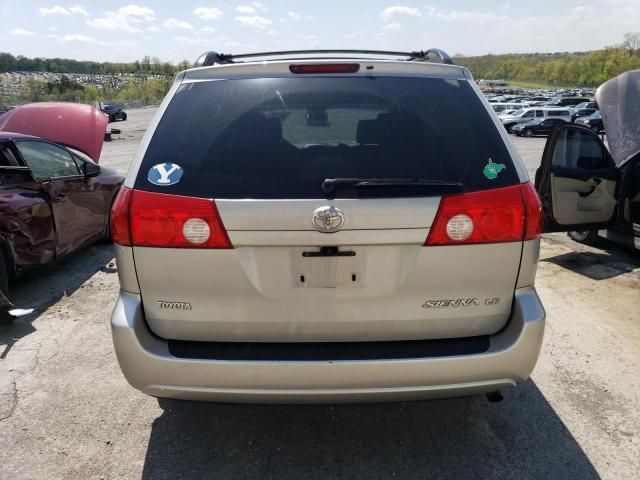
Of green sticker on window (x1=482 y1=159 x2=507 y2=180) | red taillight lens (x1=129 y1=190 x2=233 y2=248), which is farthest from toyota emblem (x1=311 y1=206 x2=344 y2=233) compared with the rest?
green sticker on window (x1=482 y1=159 x2=507 y2=180)

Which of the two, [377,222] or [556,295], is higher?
[377,222]

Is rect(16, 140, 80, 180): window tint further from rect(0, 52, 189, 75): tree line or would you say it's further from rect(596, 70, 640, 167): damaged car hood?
rect(0, 52, 189, 75): tree line

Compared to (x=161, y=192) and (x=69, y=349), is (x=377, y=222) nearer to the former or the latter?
(x=161, y=192)

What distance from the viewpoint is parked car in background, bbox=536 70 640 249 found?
216 inches

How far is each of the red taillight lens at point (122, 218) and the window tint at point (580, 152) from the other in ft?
15.3

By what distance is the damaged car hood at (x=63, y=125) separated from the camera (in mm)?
7133

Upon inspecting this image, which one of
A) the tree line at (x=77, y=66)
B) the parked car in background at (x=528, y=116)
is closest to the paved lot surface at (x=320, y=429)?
the parked car in background at (x=528, y=116)

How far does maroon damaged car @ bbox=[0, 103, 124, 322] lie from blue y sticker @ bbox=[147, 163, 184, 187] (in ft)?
9.28

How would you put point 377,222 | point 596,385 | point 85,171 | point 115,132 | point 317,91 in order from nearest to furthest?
point 377,222
point 317,91
point 596,385
point 85,171
point 115,132

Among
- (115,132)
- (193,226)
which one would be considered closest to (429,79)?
(193,226)

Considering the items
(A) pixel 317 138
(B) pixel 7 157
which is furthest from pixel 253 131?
(B) pixel 7 157

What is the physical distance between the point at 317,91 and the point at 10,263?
3789 millimetres

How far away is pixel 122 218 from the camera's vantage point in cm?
226

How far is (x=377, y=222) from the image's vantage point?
6.99 ft
